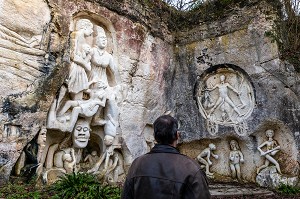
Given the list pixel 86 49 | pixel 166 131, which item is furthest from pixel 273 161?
pixel 166 131

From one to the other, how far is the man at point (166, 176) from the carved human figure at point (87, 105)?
4.80 meters

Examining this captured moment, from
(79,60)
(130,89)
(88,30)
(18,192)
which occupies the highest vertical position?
(88,30)

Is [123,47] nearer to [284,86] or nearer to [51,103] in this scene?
[51,103]

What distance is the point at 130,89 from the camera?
8312 millimetres

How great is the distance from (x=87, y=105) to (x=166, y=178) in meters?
5.21

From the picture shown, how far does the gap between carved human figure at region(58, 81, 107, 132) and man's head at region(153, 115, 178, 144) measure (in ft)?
15.7

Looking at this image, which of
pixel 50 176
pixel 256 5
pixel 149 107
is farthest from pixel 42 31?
pixel 256 5

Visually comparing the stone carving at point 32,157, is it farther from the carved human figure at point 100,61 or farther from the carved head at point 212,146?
the carved head at point 212,146

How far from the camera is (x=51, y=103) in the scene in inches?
254

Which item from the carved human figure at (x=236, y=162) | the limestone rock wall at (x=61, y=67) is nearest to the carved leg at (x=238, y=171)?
the carved human figure at (x=236, y=162)

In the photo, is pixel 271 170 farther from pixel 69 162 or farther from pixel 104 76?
pixel 69 162

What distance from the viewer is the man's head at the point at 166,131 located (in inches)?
86.8

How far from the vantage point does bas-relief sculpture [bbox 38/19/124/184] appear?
6.73m

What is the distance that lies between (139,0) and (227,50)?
280 cm
